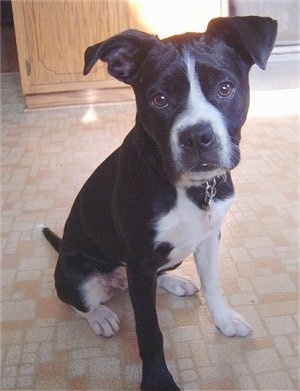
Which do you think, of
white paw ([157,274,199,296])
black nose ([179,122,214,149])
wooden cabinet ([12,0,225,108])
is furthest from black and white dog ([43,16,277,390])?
wooden cabinet ([12,0,225,108])

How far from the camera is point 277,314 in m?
1.39

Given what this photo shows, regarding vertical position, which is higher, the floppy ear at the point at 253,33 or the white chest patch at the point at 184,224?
the floppy ear at the point at 253,33

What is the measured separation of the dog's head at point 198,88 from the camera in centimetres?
96

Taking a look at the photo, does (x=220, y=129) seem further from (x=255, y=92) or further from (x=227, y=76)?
(x=255, y=92)

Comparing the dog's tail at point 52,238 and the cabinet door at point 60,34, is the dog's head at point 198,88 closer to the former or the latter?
the dog's tail at point 52,238

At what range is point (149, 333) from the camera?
3.85ft

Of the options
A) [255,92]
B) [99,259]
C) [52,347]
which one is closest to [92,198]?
[99,259]

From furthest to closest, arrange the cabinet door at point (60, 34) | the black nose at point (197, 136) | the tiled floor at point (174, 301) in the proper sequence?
the cabinet door at point (60, 34) → the tiled floor at point (174, 301) → the black nose at point (197, 136)

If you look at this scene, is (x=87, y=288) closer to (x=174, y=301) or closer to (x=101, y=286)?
(x=101, y=286)

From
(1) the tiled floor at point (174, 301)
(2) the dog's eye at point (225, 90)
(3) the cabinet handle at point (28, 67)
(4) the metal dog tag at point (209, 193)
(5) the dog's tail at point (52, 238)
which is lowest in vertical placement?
(1) the tiled floor at point (174, 301)

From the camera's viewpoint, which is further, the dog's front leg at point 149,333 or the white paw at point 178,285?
the white paw at point 178,285

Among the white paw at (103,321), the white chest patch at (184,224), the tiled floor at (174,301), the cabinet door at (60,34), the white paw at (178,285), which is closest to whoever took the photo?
the white chest patch at (184,224)

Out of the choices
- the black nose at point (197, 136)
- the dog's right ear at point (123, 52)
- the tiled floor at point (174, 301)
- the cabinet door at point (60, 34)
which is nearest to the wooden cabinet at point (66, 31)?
the cabinet door at point (60, 34)

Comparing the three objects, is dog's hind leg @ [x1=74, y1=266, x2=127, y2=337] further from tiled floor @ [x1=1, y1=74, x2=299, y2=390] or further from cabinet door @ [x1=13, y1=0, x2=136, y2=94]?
cabinet door @ [x1=13, y1=0, x2=136, y2=94]
